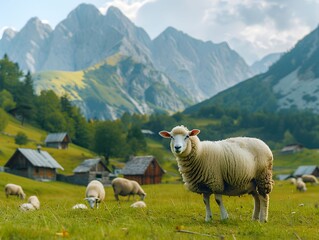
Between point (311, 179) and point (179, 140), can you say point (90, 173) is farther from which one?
point (179, 140)

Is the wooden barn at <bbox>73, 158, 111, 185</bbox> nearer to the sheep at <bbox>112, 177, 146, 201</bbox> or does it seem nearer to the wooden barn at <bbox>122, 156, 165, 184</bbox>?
the wooden barn at <bbox>122, 156, 165, 184</bbox>

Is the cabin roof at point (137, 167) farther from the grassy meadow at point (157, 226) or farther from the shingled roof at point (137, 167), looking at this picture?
the grassy meadow at point (157, 226)

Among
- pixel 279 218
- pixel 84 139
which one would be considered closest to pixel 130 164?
pixel 84 139

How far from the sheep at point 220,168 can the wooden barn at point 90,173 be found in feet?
255

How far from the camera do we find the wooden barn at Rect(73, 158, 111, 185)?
303 ft

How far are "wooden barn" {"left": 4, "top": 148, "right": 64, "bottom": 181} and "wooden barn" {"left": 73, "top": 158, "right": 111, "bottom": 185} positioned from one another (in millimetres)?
5852

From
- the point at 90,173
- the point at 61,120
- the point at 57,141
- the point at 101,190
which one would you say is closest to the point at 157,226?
the point at 101,190

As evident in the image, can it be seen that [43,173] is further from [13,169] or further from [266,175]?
[266,175]

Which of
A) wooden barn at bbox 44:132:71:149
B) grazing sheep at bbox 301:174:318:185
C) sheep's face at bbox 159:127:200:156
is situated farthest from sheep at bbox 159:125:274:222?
wooden barn at bbox 44:132:71:149

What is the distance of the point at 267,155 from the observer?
14477 millimetres

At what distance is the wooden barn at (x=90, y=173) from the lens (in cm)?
9238

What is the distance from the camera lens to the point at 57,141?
416 ft

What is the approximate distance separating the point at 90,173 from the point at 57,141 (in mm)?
36686

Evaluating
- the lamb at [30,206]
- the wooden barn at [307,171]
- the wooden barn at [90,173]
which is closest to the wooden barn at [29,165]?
the wooden barn at [90,173]
